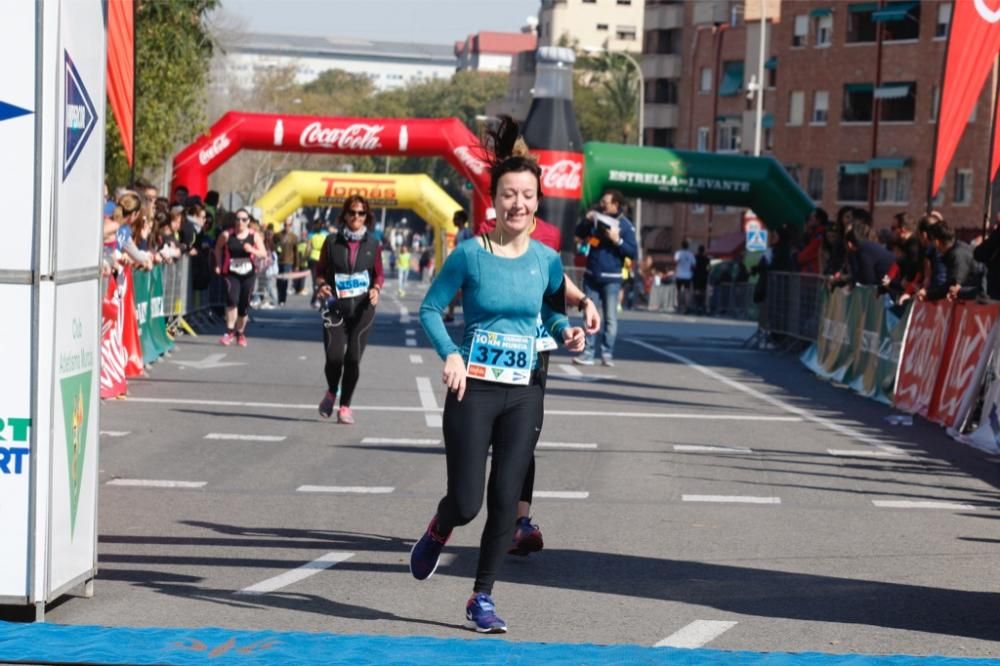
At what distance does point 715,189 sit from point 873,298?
50.4ft

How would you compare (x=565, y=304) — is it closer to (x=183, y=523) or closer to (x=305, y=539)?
(x=305, y=539)

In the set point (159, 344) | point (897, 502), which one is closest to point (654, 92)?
point (159, 344)

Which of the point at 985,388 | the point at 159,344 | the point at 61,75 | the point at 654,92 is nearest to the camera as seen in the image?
the point at 61,75

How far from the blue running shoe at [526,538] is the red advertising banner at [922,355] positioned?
8.83 metres

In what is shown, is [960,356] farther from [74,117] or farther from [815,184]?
[815,184]

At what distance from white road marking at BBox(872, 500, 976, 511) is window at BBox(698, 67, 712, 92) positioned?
87.4 m

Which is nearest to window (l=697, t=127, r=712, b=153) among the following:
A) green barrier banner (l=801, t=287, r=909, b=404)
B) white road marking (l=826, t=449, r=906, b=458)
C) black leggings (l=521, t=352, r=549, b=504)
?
green barrier banner (l=801, t=287, r=909, b=404)

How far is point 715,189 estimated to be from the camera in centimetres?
3578

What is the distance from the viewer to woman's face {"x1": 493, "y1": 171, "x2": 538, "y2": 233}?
743 centimetres

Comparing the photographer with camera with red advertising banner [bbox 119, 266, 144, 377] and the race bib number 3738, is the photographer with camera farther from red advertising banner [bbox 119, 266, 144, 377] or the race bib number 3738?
the race bib number 3738

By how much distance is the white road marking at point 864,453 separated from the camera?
47.0 ft

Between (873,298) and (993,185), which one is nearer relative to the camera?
(993,185)

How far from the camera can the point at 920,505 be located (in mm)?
11555

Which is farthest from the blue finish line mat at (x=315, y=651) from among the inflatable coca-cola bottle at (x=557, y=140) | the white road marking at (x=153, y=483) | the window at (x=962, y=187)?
the window at (x=962, y=187)
